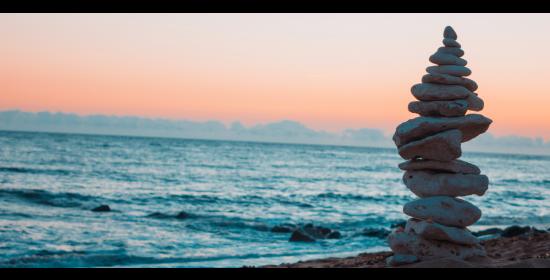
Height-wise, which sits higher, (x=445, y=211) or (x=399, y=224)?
(x=445, y=211)

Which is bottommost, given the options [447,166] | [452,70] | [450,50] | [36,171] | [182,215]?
[182,215]

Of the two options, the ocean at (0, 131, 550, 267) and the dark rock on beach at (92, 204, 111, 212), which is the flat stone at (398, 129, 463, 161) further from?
the dark rock on beach at (92, 204, 111, 212)

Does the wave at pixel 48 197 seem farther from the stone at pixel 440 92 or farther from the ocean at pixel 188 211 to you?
the stone at pixel 440 92

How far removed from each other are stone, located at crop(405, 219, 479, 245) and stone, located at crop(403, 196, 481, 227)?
3.6 inches

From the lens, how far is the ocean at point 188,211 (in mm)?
14086

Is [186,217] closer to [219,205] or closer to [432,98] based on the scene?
[219,205]

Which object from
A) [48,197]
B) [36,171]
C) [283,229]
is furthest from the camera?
[36,171]

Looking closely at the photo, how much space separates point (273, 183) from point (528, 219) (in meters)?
16.6

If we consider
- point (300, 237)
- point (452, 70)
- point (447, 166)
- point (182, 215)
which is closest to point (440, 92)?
point (452, 70)

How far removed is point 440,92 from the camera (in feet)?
27.2

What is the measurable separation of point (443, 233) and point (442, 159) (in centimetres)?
95

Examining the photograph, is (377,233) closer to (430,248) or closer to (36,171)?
(430,248)

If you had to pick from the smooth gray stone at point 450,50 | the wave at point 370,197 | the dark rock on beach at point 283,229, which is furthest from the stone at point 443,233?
the wave at point 370,197
